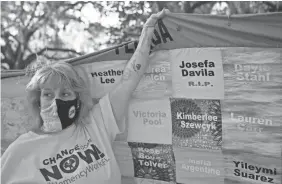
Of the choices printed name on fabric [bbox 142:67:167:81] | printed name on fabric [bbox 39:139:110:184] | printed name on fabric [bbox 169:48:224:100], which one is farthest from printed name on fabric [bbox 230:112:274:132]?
printed name on fabric [bbox 39:139:110:184]

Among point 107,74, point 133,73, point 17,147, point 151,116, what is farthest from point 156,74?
point 17,147

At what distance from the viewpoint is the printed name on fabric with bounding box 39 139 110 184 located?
1901 mm

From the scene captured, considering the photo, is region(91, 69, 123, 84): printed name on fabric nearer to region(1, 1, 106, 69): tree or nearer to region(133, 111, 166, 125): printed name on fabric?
region(133, 111, 166, 125): printed name on fabric

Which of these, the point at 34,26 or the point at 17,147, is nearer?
the point at 17,147

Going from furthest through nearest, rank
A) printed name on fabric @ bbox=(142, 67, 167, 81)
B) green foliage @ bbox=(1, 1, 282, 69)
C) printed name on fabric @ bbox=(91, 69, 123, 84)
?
green foliage @ bbox=(1, 1, 282, 69)
printed name on fabric @ bbox=(91, 69, 123, 84)
printed name on fabric @ bbox=(142, 67, 167, 81)

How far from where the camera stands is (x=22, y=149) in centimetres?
194

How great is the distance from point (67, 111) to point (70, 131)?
148 millimetres

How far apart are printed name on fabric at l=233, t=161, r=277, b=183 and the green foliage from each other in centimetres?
171

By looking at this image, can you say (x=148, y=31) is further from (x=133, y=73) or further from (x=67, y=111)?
(x=67, y=111)

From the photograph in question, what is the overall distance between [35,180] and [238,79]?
139 centimetres

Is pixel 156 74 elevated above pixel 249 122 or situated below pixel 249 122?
above

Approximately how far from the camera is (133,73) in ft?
6.85

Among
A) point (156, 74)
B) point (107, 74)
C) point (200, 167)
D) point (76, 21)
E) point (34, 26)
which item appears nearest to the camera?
point (200, 167)

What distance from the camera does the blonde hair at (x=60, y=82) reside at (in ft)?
6.54
